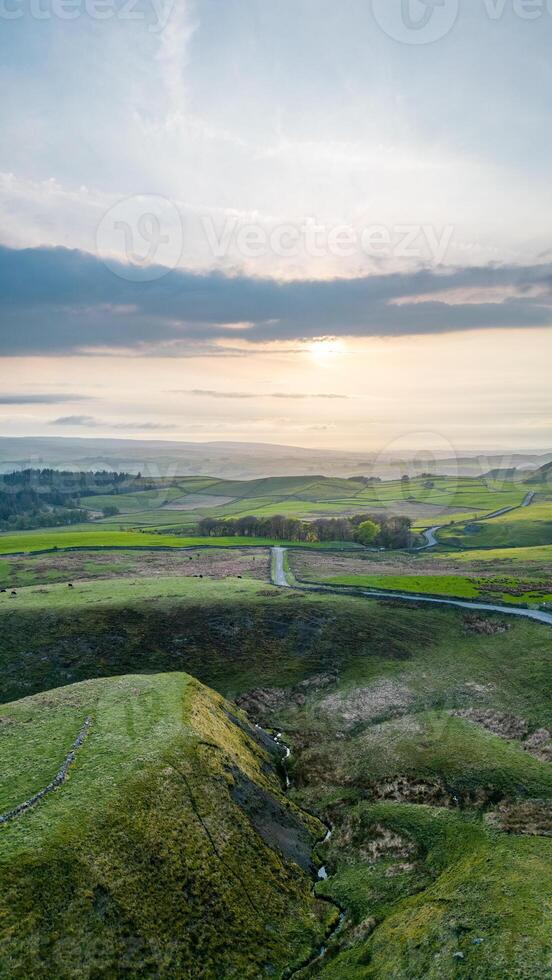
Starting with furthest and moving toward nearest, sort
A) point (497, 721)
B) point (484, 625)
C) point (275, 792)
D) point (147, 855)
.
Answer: point (484, 625) < point (497, 721) < point (275, 792) < point (147, 855)

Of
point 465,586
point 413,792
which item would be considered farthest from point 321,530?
point 413,792

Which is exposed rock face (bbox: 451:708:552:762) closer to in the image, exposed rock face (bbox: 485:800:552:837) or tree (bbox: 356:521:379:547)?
exposed rock face (bbox: 485:800:552:837)

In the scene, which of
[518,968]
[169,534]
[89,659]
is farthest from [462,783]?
[169,534]

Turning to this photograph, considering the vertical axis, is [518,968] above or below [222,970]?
above

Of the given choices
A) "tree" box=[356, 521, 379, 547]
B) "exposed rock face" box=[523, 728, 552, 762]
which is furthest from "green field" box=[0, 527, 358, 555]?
"exposed rock face" box=[523, 728, 552, 762]

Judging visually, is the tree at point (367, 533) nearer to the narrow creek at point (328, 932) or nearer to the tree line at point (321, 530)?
the tree line at point (321, 530)

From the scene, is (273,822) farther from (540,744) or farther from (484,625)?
(484,625)

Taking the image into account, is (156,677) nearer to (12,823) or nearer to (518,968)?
(12,823)
